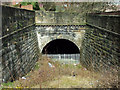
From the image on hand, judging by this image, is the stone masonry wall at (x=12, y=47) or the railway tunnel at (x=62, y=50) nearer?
the stone masonry wall at (x=12, y=47)

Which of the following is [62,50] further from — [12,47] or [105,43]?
[12,47]

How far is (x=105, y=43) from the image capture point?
7.35m

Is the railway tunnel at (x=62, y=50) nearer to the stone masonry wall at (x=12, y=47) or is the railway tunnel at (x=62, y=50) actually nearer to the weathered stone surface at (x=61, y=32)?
the weathered stone surface at (x=61, y=32)

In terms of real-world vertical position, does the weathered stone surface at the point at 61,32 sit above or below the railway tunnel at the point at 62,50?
above

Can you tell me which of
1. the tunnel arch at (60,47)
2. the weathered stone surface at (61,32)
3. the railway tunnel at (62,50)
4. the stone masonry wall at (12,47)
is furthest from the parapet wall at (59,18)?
the stone masonry wall at (12,47)

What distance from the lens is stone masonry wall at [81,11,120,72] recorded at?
6.20 meters

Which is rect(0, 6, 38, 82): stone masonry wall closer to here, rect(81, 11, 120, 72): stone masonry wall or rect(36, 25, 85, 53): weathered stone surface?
rect(36, 25, 85, 53): weathered stone surface

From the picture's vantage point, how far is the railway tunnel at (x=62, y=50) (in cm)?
1295

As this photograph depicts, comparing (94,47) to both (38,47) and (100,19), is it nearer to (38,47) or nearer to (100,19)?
(100,19)

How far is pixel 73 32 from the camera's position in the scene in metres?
11.7

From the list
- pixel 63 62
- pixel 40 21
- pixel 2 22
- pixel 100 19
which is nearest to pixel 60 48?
pixel 63 62

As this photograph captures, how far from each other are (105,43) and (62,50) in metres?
8.41

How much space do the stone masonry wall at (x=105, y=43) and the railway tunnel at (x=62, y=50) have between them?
3264 millimetres

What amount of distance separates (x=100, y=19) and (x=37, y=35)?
5734mm
